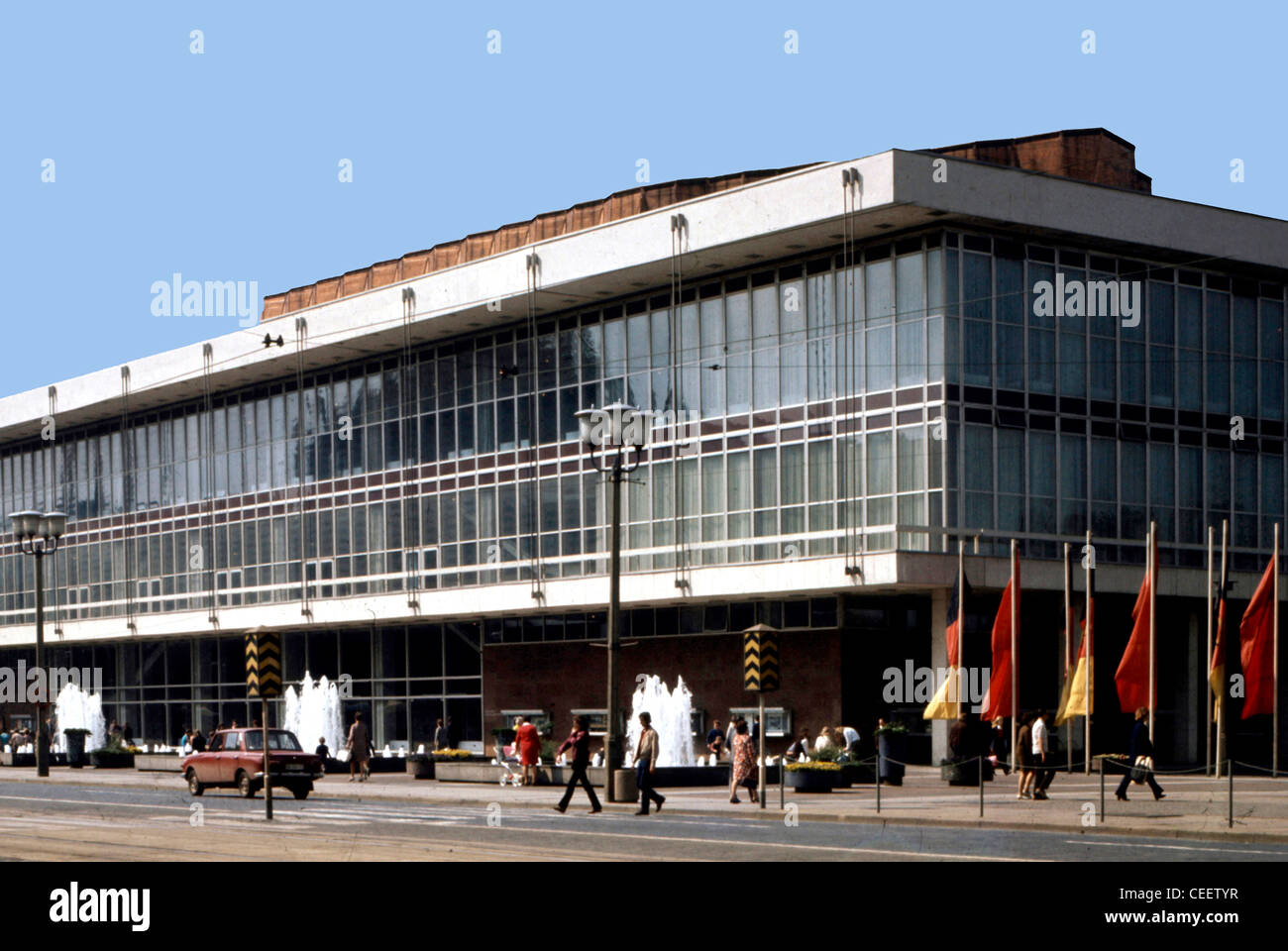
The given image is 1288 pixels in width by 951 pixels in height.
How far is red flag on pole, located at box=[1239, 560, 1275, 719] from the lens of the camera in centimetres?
3859

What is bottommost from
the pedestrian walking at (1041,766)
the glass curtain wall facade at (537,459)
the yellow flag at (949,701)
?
the pedestrian walking at (1041,766)

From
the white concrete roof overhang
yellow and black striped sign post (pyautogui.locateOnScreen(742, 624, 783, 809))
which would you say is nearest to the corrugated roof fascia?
the white concrete roof overhang

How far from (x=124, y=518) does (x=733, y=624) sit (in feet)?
114

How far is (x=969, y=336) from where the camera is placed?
46375 millimetres

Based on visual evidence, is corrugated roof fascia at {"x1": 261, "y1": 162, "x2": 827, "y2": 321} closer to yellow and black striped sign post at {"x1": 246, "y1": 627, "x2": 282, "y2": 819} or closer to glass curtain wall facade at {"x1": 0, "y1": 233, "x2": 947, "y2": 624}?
glass curtain wall facade at {"x1": 0, "y1": 233, "x2": 947, "y2": 624}

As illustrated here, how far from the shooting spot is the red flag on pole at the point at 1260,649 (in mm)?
38594

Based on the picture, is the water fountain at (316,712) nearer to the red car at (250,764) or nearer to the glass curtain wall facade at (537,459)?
the glass curtain wall facade at (537,459)

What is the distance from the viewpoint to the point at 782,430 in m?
49.8

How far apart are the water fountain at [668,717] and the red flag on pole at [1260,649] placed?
679 inches

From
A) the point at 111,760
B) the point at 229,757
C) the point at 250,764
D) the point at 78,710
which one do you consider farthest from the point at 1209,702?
the point at 78,710

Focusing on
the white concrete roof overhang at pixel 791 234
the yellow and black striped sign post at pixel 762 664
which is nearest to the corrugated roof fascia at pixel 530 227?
the white concrete roof overhang at pixel 791 234

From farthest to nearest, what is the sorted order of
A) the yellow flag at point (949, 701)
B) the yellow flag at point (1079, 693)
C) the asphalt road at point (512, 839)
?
the yellow flag at point (949, 701), the yellow flag at point (1079, 693), the asphalt road at point (512, 839)

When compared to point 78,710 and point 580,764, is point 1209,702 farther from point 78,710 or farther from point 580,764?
point 78,710
